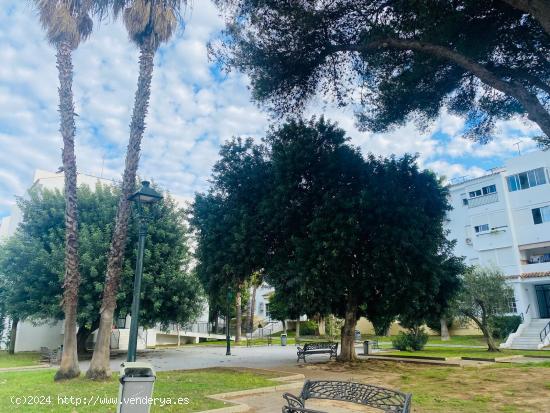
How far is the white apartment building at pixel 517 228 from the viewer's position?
31.4m

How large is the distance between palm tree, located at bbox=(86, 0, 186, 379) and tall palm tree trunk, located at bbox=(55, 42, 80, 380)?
0.85 m

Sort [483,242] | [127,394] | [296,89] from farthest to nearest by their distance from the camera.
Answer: [483,242], [296,89], [127,394]

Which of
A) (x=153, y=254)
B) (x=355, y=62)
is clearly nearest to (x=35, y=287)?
(x=153, y=254)

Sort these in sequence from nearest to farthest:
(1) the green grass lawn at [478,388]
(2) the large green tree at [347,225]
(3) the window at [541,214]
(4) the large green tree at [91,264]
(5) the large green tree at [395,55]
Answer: (1) the green grass lawn at [478,388] < (5) the large green tree at [395,55] < (2) the large green tree at [347,225] < (4) the large green tree at [91,264] < (3) the window at [541,214]

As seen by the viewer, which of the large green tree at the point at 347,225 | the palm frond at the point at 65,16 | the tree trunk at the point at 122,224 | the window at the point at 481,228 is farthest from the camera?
the window at the point at 481,228

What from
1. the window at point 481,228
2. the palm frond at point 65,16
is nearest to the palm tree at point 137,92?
the palm frond at point 65,16

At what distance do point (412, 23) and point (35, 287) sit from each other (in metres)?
18.9

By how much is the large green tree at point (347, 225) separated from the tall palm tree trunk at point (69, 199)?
638 centimetres

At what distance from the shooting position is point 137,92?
42.5 ft

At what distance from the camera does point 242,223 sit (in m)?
15.4

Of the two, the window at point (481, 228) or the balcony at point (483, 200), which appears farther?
the window at point (481, 228)

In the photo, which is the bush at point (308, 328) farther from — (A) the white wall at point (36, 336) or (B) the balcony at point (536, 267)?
(A) the white wall at point (36, 336)

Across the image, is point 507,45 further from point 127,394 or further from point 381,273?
point 127,394

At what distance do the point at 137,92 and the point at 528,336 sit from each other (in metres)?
27.9
